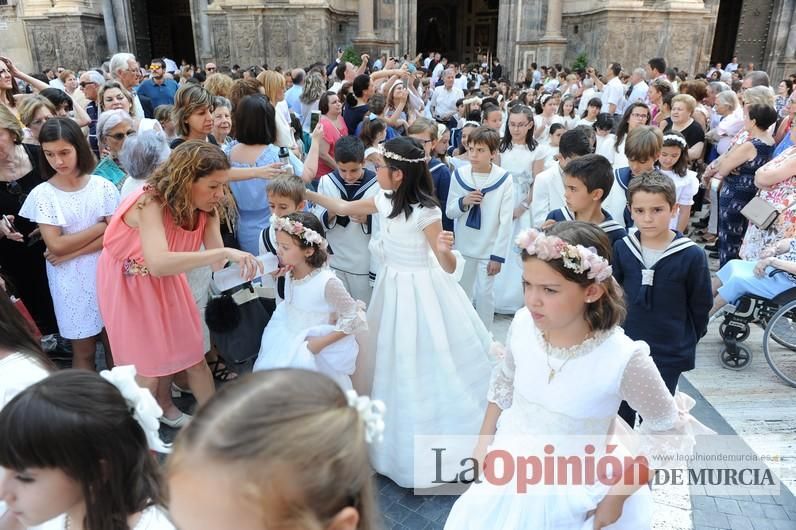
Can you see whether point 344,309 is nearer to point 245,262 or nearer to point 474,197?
point 245,262

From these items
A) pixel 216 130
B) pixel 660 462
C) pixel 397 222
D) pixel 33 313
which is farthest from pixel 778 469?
pixel 33 313

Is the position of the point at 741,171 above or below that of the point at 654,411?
above

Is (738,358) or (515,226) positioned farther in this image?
(515,226)

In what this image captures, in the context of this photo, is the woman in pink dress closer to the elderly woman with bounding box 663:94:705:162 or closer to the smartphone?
the smartphone

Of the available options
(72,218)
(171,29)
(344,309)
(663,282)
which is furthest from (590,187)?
(171,29)

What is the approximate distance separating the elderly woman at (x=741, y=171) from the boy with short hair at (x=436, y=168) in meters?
2.81

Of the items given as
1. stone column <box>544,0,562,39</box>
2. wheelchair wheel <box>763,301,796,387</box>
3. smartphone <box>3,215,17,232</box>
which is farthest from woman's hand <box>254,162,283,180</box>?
stone column <box>544,0,562,39</box>

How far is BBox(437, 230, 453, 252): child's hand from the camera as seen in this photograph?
307cm

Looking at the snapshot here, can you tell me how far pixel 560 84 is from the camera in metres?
13.1

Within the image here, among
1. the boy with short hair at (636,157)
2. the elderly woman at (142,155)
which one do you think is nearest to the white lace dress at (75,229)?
the elderly woman at (142,155)

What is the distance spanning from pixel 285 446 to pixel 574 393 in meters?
1.20

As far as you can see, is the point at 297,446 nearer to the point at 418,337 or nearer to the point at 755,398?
the point at 418,337

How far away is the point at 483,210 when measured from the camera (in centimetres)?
455

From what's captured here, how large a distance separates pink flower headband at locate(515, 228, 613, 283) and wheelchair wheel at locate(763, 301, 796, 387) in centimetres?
291
